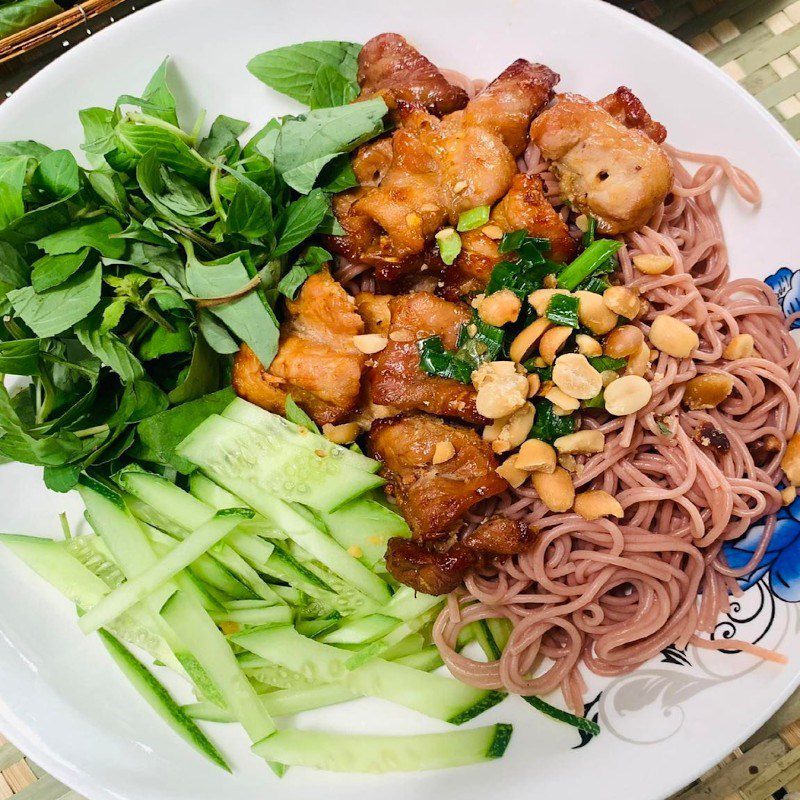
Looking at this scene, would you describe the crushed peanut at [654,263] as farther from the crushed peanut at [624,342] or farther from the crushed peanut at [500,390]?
the crushed peanut at [500,390]

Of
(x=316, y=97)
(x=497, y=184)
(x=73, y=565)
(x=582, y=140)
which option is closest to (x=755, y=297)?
(x=582, y=140)

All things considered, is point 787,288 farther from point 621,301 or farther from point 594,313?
point 594,313

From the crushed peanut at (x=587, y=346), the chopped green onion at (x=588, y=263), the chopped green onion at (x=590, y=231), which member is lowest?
the crushed peanut at (x=587, y=346)

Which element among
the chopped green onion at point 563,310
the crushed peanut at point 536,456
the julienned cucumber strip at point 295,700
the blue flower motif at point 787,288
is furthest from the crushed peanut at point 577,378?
the julienned cucumber strip at point 295,700

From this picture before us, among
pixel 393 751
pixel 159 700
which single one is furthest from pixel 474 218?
pixel 159 700

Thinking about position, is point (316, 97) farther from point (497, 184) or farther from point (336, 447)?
point (336, 447)

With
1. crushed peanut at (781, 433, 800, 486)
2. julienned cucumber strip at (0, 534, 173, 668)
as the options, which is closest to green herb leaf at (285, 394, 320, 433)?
julienned cucumber strip at (0, 534, 173, 668)
